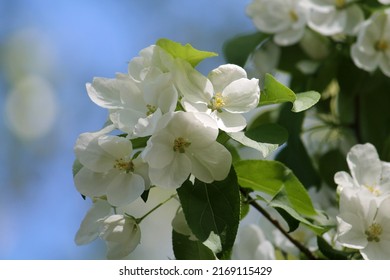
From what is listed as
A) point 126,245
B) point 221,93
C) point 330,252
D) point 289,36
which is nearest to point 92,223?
point 126,245

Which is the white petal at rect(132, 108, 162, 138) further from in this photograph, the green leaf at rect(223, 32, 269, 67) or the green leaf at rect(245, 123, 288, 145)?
the green leaf at rect(223, 32, 269, 67)

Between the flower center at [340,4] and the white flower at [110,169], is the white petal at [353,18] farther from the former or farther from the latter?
the white flower at [110,169]

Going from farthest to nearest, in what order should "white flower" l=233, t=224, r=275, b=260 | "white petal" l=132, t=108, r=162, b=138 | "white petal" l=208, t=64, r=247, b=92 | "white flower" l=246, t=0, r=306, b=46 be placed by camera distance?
1. "white flower" l=246, t=0, r=306, b=46
2. "white flower" l=233, t=224, r=275, b=260
3. "white petal" l=208, t=64, r=247, b=92
4. "white petal" l=132, t=108, r=162, b=138

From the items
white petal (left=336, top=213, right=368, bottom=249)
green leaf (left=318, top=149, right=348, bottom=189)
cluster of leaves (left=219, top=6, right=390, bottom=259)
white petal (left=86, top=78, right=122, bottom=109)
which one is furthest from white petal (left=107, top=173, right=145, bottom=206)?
green leaf (left=318, top=149, right=348, bottom=189)

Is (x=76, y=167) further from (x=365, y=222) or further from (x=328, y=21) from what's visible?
(x=328, y=21)

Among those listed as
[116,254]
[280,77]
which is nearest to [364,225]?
[116,254]

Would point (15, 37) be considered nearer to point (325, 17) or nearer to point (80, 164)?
point (325, 17)

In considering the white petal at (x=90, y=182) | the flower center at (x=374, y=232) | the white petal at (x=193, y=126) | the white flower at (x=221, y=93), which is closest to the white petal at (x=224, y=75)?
the white flower at (x=221, y=93)
